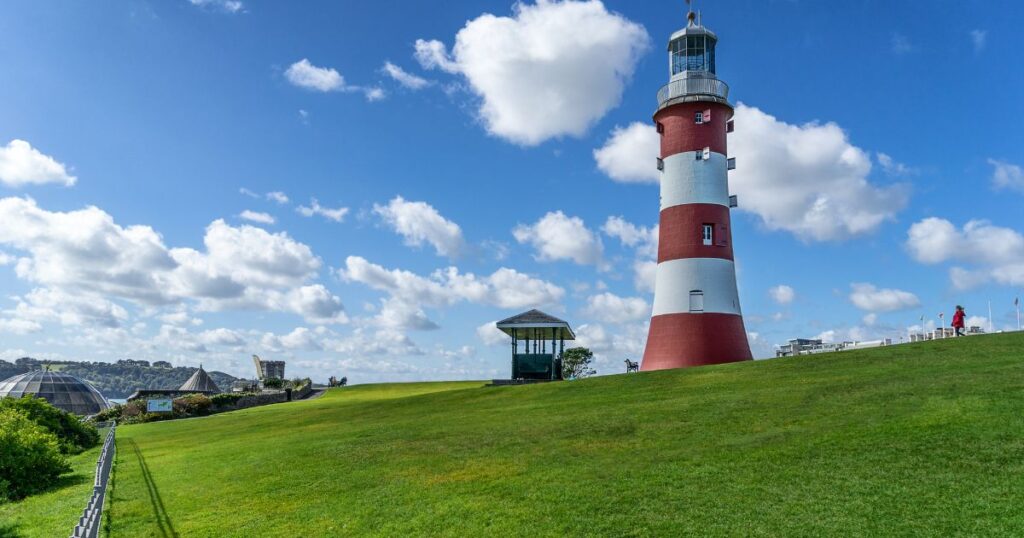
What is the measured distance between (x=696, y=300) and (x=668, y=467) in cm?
2033

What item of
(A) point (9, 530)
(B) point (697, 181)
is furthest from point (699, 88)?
(A) point (9, 530)

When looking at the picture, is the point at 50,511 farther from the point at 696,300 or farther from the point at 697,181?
the point at 697,181

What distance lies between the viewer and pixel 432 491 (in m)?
12.4

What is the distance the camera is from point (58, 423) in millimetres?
28188

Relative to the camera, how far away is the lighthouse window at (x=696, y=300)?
31.3 meters

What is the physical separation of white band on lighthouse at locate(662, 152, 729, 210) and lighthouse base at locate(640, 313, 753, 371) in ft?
19.5

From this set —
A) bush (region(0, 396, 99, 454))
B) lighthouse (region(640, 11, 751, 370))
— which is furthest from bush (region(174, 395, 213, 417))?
lighthouse (region(640, 11, 751, 370))

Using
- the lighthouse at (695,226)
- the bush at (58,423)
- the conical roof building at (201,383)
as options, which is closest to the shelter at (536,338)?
the lighthouse at (695,226)

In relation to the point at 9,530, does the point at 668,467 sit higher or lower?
higher

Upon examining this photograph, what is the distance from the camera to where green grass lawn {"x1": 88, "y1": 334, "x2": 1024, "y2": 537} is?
31.3ft

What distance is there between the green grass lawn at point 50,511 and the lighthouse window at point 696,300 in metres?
25.1

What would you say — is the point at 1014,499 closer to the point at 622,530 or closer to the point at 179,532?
the point at 622,530

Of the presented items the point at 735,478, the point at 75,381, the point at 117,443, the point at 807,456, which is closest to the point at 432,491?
the point at 735,478

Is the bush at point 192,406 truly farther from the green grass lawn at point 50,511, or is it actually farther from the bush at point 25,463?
the green grass lawn at point 50,511
